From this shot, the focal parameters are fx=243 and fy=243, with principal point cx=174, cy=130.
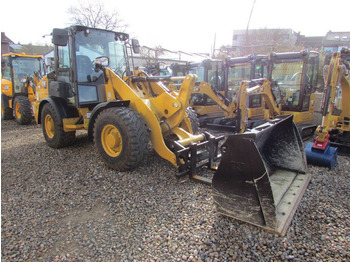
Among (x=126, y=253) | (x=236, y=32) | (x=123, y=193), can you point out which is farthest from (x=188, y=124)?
(x=236, y=32)

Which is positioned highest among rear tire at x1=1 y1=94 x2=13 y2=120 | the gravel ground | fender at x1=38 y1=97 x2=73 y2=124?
fender at x1=38 y1=97 x2=73 y2=124

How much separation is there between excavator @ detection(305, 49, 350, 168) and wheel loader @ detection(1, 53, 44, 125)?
29.8 feet

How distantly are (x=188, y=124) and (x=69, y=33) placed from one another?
2.76m

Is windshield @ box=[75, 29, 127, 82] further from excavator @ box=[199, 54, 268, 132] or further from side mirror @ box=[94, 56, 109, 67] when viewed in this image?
excavator @ box=[199, 54, 268, 132]

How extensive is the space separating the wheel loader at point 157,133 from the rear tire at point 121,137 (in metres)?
0.02

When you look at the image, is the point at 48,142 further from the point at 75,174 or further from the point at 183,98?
the point at 183,98

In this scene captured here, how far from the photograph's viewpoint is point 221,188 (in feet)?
8.93

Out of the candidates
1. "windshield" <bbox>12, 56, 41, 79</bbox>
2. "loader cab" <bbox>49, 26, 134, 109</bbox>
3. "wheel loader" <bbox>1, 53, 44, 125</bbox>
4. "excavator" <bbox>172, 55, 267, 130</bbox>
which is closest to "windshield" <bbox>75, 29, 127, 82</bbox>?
"loader cab" <bbox>49, 26, 134, 109</bbox>

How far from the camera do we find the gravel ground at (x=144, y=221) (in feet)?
7.38

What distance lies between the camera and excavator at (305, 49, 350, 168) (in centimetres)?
429

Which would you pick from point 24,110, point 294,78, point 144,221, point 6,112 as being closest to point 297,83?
point 294,78

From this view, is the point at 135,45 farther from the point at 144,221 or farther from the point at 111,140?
the point at 144,221

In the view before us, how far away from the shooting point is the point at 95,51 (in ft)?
15.8

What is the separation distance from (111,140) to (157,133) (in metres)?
0.79
